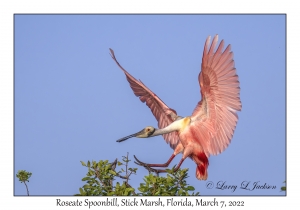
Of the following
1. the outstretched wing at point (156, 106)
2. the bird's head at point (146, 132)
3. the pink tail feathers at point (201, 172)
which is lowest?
the pink tail feathers at point (201, 172)

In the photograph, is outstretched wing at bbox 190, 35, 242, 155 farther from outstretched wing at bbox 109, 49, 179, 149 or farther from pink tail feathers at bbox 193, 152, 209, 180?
outstretched wing at bbox 109, 49, 179, 149

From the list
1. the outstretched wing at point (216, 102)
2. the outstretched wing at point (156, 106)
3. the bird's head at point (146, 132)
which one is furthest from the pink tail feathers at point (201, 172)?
the bird's head at point (146, 132)

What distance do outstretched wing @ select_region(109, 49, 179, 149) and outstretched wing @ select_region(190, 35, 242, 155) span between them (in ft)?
2.77

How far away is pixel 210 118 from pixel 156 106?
149 cm

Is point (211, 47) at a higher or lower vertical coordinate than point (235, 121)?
higher

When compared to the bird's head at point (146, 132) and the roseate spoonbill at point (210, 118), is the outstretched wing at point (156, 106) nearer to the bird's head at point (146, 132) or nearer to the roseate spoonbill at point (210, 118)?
the roseate spoonbill at point (210, 118)

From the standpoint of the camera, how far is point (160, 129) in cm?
1399

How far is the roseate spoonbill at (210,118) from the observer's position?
1314 cm

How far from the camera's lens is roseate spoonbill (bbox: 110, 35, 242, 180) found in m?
13.1

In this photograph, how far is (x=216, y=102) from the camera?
43.8 ft
